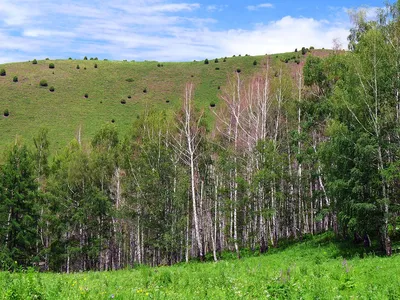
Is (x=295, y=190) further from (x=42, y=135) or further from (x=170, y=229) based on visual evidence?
(x=42, y=135)

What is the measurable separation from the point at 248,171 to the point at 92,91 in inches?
2645

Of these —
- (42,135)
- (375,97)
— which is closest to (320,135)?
(375,97)

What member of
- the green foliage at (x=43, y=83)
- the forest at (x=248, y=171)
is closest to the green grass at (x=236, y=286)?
the forest at (x=248, y=171)

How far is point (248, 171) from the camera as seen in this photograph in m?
32.6

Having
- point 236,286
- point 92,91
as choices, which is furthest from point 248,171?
point 92,91

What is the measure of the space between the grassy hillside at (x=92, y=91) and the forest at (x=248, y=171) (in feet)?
85.4

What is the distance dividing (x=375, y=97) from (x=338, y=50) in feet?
52.3

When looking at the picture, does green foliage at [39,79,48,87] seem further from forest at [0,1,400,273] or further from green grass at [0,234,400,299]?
green grass at [0,234,400,299]

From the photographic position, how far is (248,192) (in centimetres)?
3175

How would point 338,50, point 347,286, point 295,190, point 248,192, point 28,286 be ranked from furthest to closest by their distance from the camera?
point 295,190, point 338,50, point 248,192, point 347,286, point 28,286

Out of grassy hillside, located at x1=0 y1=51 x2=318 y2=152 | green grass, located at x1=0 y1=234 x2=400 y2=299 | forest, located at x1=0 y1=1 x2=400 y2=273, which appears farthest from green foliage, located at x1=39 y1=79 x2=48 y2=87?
green grass, located at x1=0 y1=234 x2=400 y2=299

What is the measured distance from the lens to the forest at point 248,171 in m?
24.0

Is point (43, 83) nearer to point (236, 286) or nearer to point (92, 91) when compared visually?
point (92, 91)

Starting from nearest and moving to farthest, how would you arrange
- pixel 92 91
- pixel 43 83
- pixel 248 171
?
1. pixel 248 171
2. pixel 92 91
3. pixel 43 83
